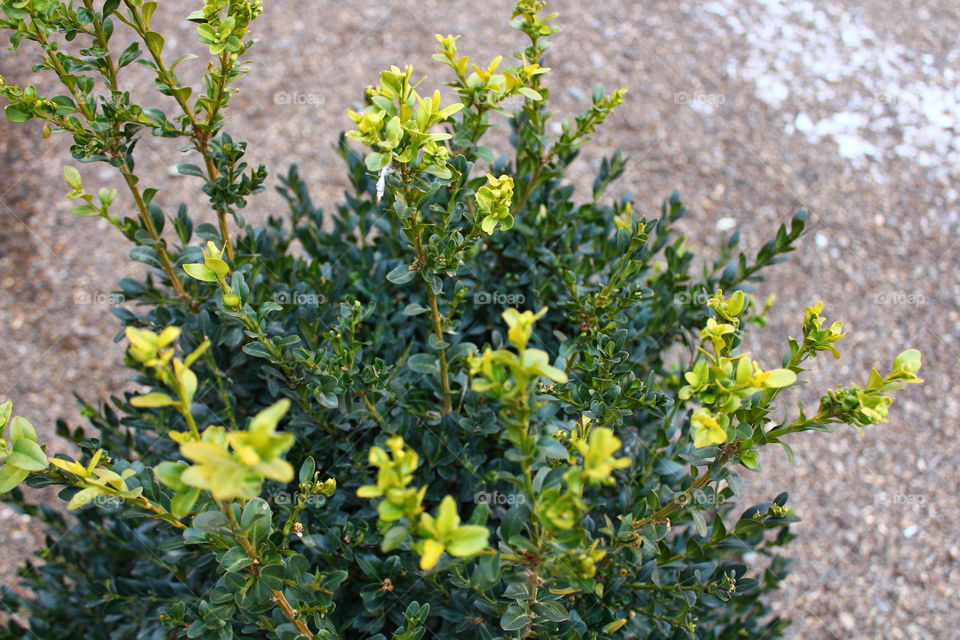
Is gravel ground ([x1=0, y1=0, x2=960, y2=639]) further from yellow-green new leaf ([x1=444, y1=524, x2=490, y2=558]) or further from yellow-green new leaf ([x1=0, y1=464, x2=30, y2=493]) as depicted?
yellow-green new leaf ([x1=444, y1=524, x2=490, y2=558])

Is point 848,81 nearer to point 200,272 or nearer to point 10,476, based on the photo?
point 200,272

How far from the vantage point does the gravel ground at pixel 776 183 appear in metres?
3.54

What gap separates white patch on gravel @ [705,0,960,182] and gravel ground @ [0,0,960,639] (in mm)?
14

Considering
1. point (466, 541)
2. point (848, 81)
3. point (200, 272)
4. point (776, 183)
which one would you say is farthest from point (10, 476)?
point (848, 81)

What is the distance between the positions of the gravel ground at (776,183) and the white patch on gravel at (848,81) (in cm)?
1

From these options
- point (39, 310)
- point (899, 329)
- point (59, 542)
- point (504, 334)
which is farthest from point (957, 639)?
point (39, 310)

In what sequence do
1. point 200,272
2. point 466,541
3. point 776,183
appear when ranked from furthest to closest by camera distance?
1. point 776,183
2. point 200,272
3. point 466,541

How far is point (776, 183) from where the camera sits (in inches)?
180

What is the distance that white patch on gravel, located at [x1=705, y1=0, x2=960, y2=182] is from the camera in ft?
15.5

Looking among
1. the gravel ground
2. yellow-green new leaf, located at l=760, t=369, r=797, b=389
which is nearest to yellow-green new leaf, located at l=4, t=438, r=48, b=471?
yellow-green new leaf, located at l=760, t=369, r=797, b=389

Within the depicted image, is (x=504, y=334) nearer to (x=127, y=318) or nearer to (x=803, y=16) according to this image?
(x=127, y=318)

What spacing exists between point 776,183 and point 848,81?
1.10 meters

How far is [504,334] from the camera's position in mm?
2307

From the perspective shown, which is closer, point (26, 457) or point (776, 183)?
point (26, 457)
